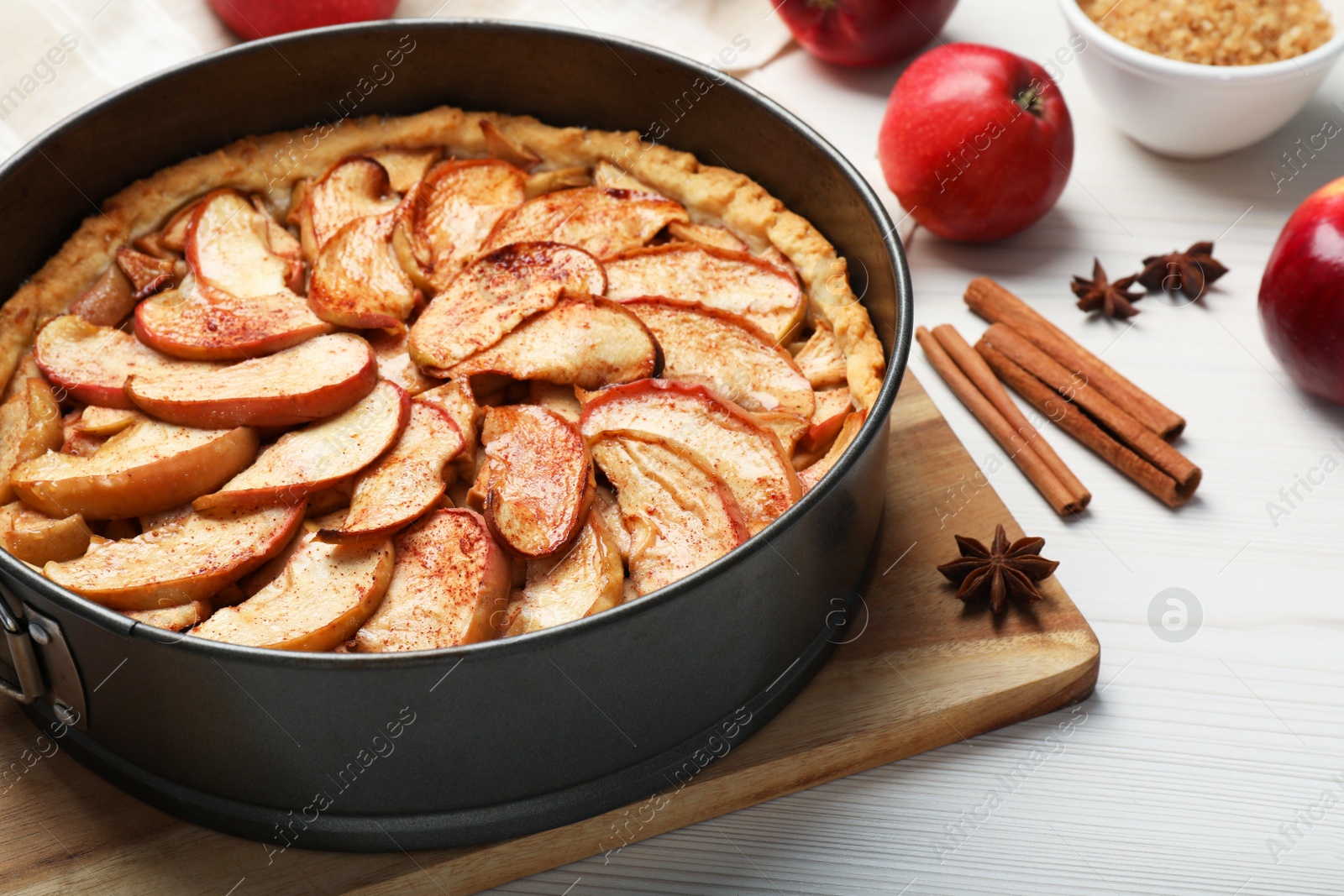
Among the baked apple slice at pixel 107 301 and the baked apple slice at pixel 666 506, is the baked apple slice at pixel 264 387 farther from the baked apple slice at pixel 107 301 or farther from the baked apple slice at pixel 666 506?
the baked apple slice at pixel 666 506

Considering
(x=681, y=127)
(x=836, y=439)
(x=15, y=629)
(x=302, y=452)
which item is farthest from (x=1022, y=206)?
(x=15, y=629)

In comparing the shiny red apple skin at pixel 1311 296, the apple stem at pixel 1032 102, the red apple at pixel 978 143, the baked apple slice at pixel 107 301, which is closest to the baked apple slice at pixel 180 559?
the baked apple slice at pixel 107 301

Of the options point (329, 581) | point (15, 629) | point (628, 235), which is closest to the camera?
point (15, 629)

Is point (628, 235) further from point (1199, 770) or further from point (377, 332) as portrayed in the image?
point (1199, 770)

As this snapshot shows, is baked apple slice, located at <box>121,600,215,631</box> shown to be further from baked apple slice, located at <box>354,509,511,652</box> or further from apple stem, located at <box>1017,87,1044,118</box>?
apple stem, located at <box>1017,87,1044,118</box>

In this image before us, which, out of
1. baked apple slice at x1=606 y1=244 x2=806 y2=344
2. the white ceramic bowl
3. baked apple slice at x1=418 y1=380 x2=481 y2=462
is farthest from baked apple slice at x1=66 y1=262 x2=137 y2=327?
the white ceramic bowl

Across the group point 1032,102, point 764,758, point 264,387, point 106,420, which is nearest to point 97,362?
point 106,420
